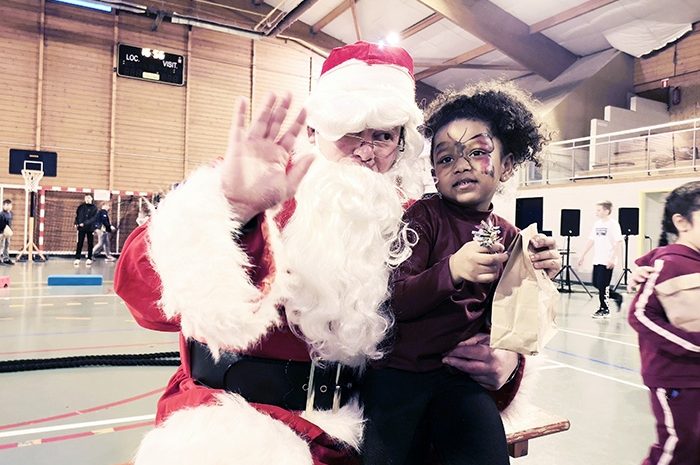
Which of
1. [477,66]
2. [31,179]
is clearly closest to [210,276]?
[31,179]

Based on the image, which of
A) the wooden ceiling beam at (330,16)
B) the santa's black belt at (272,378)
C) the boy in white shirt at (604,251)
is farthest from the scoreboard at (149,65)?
the santa's black belt at (272,378)

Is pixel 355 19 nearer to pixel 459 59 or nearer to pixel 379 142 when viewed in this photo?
pixel 459 59

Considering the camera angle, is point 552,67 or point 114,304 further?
point 552,67

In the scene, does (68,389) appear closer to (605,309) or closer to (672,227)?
(672,227)

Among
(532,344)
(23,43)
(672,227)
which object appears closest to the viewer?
(532,344)

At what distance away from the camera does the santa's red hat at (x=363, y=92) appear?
1.26 meters

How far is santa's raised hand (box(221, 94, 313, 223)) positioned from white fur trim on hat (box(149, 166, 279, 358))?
0.23 ft

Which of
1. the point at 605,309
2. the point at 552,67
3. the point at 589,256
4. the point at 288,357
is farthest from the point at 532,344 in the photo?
the point at 552,67

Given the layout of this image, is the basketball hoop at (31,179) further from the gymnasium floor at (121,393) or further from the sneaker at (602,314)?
the sneaker at (602,314)

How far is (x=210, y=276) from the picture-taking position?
3.05 ft

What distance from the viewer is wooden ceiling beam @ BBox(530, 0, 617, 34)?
10875 mm

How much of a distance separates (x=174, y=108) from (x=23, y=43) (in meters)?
3.38

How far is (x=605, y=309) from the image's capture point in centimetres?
649

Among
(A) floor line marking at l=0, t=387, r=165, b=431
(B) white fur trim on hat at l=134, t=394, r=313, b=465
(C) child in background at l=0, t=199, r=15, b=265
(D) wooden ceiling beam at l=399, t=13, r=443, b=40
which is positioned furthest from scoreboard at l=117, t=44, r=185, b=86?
(B) white fur trim on hat at l=134, t=394, r=313, b=465
